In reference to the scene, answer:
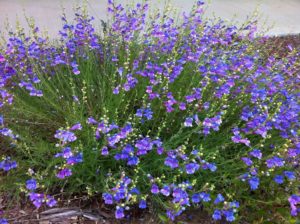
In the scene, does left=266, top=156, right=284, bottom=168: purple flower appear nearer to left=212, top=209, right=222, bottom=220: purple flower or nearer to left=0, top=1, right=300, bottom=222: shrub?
left=0, top=1, right=300, bottom=222: shrub

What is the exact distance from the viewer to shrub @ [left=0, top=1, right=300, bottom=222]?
2.08 m

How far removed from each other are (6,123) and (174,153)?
1.24 m

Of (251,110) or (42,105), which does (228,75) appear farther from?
(42,105)

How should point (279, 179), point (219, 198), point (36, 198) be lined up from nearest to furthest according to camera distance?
point (36, 198), point (219, 198), point (279, 179)

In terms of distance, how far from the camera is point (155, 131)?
2.61 m

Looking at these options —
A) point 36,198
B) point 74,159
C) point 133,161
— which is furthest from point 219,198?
point 36,198

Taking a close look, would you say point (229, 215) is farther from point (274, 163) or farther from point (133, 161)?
point (133, 161)

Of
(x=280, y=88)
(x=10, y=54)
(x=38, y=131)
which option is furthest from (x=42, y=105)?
(x=280, y=88)

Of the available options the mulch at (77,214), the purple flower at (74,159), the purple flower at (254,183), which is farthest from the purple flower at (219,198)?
the purple flower at (74,159)

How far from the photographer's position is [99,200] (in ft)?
7.86

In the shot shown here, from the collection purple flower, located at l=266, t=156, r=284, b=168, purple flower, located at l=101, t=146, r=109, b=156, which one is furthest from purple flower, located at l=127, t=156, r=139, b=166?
purple flower, located at l=266, t=156, r=284, b=168

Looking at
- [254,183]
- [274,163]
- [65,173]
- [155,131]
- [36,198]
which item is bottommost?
[36,198]

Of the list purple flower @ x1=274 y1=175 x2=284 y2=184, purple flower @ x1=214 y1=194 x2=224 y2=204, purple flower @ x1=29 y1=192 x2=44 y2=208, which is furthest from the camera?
purple flower @ x1=274 y1=175 x2=284 y2=184

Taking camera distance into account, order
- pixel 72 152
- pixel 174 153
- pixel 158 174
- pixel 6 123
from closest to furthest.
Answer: pixel 72 152, pixel 174 153, pixel 158 174, pixel 6 123
